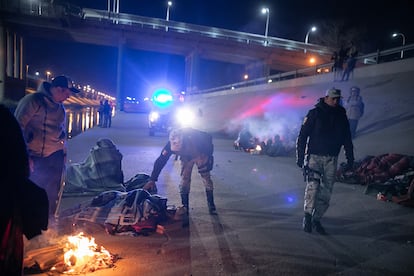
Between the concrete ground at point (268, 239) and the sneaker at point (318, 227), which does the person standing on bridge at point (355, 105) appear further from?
the sneaker at point (318, 227)

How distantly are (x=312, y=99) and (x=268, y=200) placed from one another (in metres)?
15.1

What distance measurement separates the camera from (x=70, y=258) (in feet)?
12.0

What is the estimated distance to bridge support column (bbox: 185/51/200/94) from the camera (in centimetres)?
5212

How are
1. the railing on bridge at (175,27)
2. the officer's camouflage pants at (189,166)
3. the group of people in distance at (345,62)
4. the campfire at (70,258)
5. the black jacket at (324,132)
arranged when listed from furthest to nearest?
the railing on bridge at (175,27) < the group of people in distance at (345,62) < the officer's camouflage pants at (189,166) < the black jacket at (324,132) < the campfire at (70,258)

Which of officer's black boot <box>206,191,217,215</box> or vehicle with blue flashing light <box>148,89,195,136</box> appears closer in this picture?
officer's black boot <box>206,191,217,215</box>

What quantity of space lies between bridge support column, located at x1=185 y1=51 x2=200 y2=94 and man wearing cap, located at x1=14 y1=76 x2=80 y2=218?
47.8 meters

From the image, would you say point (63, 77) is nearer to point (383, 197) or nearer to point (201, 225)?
point (201, 225)

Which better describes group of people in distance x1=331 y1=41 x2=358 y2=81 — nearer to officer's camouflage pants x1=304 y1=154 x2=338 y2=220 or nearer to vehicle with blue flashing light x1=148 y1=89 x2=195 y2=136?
vehicle with blue flashing light x1=148 y1=89 x2=195 y2=136

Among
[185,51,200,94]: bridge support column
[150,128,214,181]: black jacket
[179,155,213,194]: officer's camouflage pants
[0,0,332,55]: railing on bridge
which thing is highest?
[0,0,332,55]: railing on bridge

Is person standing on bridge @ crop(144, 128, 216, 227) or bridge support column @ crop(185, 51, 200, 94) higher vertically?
bridge support column @ crop(185, 51, 200, 94)

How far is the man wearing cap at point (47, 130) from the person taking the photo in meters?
4.25

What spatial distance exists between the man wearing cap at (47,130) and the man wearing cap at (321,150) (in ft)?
11.1

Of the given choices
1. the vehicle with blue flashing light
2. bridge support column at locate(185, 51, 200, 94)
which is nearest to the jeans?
the vehicle with blue flashing light

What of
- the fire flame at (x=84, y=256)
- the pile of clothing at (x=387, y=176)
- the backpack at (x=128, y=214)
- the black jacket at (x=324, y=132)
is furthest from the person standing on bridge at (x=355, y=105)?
the fire flame at (x=84, y=256)
